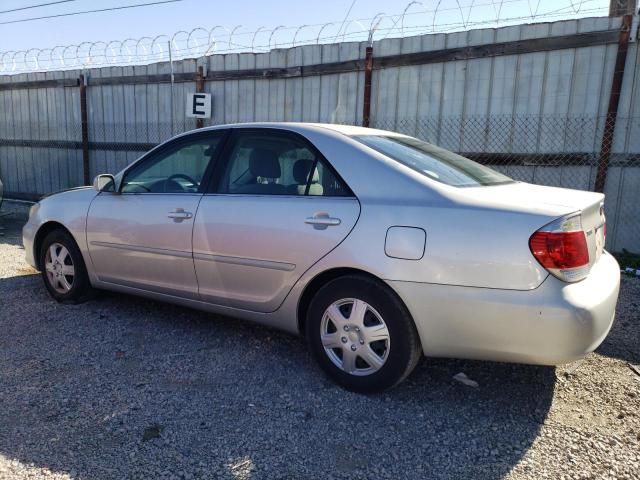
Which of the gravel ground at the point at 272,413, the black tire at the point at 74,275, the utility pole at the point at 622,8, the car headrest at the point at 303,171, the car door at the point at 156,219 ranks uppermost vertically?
the utility pole at the point at 622,8

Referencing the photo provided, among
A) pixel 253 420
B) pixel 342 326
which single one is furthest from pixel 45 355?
pixel 342 326

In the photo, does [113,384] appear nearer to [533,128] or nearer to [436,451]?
[436,451]

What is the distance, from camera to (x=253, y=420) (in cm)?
284

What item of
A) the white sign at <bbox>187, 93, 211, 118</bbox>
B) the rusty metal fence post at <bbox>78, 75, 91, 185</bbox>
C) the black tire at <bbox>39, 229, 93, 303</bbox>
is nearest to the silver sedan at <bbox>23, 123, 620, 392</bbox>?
the black tire at <bbox>39, 229, 93, 303</bbox>

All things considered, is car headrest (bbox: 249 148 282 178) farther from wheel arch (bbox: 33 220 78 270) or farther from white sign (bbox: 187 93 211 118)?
white sign (bbox: 187 93 211 118)

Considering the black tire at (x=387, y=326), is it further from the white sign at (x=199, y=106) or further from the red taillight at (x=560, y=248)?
the white sign at (x=199, y=106)

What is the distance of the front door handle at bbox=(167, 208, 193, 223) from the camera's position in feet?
12.1

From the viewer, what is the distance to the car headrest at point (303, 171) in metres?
3.29

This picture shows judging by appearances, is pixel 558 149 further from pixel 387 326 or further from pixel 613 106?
pixel 387 326

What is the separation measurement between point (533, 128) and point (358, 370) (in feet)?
14.8

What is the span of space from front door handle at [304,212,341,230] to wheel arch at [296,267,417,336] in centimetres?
26

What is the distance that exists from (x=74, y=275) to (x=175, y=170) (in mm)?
1369

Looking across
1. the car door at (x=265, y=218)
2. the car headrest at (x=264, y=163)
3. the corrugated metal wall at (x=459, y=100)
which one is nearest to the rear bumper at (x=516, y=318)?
the car door at (x=265, y=218)

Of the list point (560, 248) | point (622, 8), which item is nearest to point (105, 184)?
point (560, 248)
